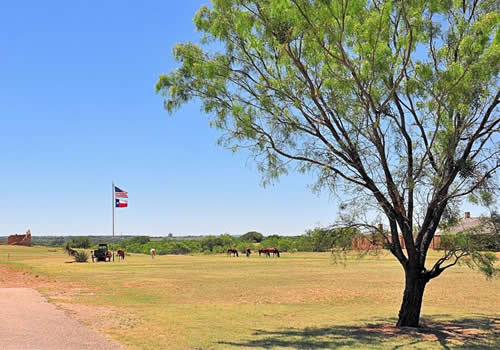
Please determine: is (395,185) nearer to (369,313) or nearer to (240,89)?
(240,89)

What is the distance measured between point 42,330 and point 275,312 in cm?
788

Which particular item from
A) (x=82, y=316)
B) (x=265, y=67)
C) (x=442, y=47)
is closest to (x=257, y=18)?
(x=265, y=67)

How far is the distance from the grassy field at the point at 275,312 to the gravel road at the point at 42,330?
0.57 metres

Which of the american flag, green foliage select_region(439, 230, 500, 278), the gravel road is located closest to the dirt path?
the gravel road

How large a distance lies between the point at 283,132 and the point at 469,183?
4951 mm

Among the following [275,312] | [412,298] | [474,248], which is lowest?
[275,312]

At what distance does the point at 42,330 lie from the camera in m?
12.9

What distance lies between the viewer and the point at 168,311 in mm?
17906

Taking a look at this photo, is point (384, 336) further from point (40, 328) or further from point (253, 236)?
point (253, 236)

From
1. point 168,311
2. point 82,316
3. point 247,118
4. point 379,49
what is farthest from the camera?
point 168,311

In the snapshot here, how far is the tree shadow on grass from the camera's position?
12.4 metres

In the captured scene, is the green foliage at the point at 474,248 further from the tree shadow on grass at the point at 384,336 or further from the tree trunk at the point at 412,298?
the tree shadow on grass at the point at 384,336

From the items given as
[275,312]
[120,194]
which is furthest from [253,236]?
[275,312]

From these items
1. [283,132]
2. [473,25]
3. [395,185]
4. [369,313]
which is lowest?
[369,313]
